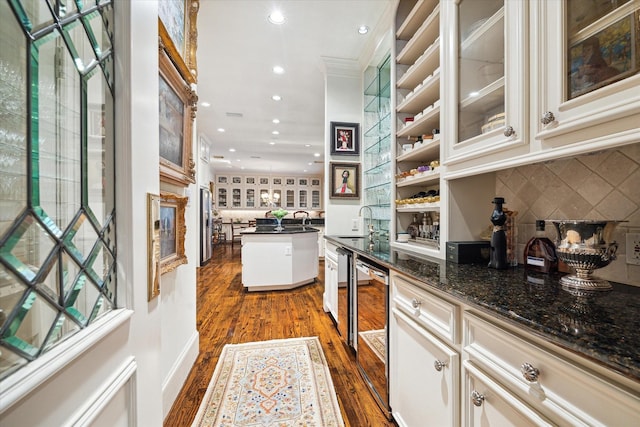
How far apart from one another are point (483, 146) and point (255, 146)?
6.26 meters

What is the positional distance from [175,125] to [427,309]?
5.53ft

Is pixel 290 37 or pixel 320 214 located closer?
pixel 290 37

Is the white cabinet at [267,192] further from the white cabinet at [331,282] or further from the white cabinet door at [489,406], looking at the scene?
the white cabinet door at [489,406]

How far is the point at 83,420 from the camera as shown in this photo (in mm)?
494

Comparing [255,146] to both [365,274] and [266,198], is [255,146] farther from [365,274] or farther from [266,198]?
[365,274]

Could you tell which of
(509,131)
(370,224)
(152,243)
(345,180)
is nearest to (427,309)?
(509,131)

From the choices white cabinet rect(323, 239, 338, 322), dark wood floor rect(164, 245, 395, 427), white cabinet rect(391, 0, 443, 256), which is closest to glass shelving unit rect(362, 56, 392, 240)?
white cabinet rect(391, 0, 443, 256)

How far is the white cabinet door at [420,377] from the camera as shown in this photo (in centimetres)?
93

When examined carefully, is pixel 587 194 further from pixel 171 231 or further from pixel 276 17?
pixel 276 17

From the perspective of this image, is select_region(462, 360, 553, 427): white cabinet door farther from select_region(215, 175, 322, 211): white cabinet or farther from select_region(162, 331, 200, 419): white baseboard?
select_region(215, 175, 322, 211): white cabinet

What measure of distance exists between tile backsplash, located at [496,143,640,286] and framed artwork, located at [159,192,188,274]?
6.14 feet

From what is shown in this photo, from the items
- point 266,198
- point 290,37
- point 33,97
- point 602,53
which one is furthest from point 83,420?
point 266,198

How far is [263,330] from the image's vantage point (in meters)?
2.60

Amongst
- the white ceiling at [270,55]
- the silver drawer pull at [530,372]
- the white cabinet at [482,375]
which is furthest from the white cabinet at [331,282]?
the white ceiling at [270,55]
